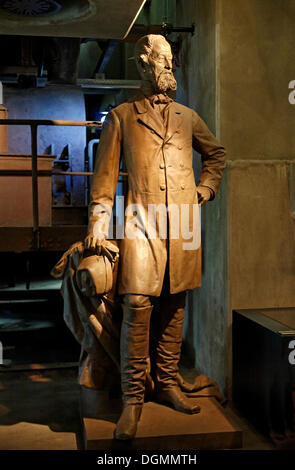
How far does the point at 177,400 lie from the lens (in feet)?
12.1

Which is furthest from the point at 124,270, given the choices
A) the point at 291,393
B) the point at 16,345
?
the point at 16,345

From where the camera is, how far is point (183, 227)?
353cm

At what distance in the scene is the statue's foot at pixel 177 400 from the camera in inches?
142

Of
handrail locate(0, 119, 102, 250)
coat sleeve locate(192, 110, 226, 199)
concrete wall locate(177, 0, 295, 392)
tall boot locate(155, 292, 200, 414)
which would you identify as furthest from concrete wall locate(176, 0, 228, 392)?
handrail locate(0, 119, 102, 250)

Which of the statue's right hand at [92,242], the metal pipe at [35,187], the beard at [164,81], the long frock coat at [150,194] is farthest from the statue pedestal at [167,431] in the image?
the beard at [164,81]

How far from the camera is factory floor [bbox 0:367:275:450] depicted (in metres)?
3.57

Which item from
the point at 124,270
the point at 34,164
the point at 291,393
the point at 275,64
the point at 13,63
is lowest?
the point at 291,393

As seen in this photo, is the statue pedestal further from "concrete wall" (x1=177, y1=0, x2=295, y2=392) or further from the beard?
the beard

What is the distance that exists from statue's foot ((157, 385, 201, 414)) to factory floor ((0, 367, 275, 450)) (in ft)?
0.83

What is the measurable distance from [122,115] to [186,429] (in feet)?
6.69

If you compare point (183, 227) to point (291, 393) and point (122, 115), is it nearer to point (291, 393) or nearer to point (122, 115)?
point (122, 115)

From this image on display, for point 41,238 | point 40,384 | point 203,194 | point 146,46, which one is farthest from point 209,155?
point 40,384

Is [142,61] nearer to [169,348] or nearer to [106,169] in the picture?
[106,169]

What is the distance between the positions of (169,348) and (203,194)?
1.08 m
